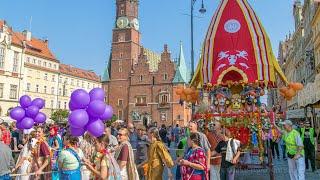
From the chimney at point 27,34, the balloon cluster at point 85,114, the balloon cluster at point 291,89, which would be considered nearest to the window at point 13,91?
the chimney at point 27,34

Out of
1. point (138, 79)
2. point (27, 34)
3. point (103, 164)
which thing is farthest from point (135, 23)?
point (103, 164)

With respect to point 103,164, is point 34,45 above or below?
above

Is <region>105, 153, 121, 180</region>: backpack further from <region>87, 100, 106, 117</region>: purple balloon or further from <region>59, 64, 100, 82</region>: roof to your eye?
<region>59, 64, 100, 82</region>: roof

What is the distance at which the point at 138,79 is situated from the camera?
67688 mm

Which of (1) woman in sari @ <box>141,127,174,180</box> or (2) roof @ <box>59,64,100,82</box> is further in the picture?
(2) roof @ <box>59,64,100,82</box>

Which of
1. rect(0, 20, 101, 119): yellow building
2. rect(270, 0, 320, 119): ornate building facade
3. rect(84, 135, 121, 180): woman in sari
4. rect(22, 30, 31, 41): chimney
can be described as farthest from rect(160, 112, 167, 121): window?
rect(84, 135, 121, 180): woman in sari

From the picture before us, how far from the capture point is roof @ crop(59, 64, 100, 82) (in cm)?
6944

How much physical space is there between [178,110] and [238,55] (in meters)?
50.7

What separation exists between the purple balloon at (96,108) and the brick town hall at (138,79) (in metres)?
55.8

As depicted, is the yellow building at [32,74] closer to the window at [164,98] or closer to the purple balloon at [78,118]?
the window at [164,98]

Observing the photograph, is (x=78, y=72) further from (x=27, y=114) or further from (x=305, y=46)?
(x=27, y=114)

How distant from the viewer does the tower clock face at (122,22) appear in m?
71.5

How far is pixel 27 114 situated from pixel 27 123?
0.35 metres

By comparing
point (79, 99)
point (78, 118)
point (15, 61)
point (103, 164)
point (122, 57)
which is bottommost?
point (103, 164)
